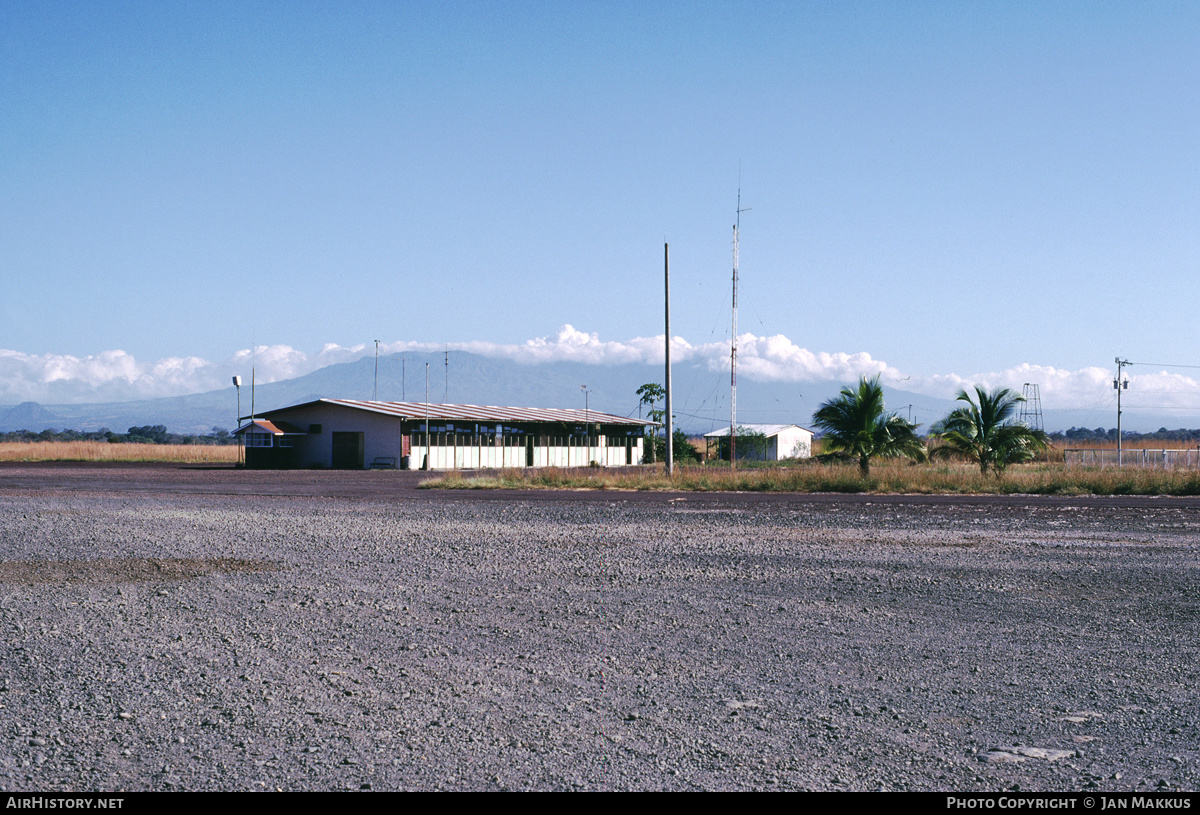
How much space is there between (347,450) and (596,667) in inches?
1708

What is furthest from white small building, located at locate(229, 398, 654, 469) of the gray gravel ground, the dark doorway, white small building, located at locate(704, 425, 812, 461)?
the gray gravel ground

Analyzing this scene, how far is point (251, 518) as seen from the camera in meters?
15.6

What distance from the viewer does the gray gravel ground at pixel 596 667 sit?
151 inches

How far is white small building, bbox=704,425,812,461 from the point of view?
62.3 m

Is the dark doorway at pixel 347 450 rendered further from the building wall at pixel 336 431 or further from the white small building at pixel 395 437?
the building wall at pixel 336 431

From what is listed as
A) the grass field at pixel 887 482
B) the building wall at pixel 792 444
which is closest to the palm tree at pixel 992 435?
the grass field at pixel 887 482

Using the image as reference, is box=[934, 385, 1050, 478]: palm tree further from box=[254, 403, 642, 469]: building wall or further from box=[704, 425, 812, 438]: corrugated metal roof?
box=[704, 425, 812, 438]: corrugated metal roof

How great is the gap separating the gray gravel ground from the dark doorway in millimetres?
35064

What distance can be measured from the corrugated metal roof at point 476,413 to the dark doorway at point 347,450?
60.4 inches

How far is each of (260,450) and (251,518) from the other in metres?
32.7

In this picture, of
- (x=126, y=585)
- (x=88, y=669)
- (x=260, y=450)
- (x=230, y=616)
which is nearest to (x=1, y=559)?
(x=126, y=585)

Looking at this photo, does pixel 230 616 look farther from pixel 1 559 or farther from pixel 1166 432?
pixel 1166 432

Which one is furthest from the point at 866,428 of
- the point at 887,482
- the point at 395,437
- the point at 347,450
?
the point at 347,450

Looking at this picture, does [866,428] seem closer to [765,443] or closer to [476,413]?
[476,413]
